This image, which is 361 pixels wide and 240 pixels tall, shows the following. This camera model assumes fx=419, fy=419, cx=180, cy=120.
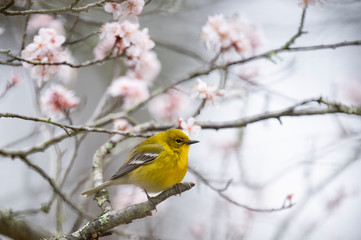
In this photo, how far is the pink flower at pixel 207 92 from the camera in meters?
3.36

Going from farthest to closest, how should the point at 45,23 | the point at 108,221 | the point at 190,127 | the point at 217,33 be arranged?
the point at 45,23
the point at 217,33
the point at 190,127
the point at 108,221

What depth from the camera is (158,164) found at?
336cm

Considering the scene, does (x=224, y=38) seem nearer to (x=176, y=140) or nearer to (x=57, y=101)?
(x=176, y=140)

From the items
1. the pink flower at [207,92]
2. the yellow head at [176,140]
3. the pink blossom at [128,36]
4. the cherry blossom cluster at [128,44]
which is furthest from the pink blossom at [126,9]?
the yellow head at [176,140]

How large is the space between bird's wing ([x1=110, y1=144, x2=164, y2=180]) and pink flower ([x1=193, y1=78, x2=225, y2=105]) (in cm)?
56

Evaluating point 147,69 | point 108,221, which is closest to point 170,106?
point 147,69

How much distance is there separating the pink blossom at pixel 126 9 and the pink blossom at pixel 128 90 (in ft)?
4.38

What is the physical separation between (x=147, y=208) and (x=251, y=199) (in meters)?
2.23

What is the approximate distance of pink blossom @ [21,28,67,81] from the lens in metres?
2.78

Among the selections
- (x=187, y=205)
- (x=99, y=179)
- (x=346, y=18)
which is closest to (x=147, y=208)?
(x=99, y=179)

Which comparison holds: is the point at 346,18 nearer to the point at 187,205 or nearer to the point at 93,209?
the point at 187,205

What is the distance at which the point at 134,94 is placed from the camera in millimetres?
4148

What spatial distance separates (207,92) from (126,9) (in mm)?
997

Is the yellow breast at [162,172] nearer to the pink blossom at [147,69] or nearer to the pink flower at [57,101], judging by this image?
the pink flower at [57,101]
